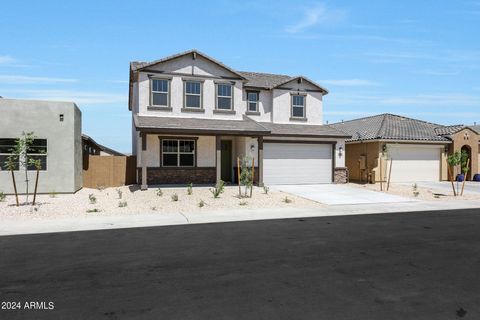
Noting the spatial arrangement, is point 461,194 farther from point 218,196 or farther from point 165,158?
point 165,158

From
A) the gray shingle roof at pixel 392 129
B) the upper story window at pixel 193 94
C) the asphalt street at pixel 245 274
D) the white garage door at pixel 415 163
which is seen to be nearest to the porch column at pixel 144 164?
the upper story window at pixel 193 94

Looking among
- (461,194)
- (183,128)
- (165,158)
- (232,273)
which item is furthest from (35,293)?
(461,194)

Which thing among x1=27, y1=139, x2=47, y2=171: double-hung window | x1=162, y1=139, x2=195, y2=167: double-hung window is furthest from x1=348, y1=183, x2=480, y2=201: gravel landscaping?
x1=27, y1=139, x2=47, y2=171: double-hung window

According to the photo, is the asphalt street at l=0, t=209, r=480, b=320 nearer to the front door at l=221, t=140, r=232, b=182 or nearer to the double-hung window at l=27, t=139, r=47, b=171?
the double-hung window at l=27, t=139, r=47, b=171

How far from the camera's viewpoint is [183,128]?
1930 centimetres

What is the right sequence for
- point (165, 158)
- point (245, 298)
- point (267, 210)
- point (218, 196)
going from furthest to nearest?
1. point (165, 158)
2. point (218, 196)
3. point (267, 210)
4. point (245, 298)

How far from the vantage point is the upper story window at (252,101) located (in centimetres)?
2459

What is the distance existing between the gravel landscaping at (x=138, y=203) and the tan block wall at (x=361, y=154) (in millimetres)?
9820

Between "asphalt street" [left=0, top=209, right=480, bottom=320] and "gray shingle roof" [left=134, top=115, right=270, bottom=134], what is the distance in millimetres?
9573

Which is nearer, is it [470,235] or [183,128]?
[470,235]

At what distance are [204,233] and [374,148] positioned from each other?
63.3 ft

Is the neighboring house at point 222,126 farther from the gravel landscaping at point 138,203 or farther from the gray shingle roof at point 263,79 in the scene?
the gravel landscaping at point 138,203

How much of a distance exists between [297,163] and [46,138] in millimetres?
14365

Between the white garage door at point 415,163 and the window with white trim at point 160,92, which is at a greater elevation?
the window with white trim at point 160,92
